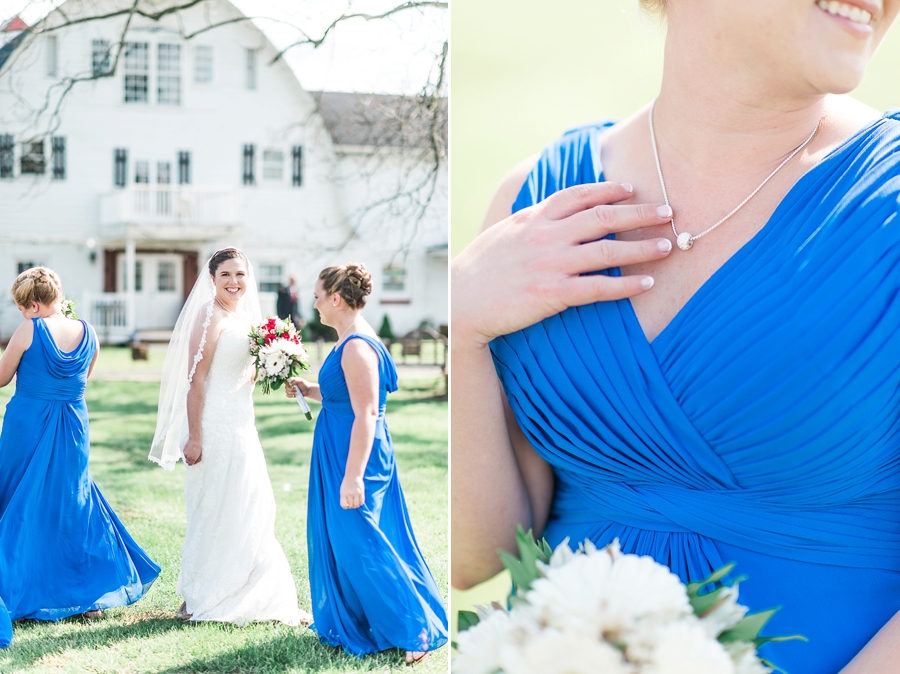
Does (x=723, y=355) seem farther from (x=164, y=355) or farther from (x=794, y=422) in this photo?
(x=164, y=355)

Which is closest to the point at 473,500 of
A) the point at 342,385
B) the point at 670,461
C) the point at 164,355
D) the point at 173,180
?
the point at 670,461

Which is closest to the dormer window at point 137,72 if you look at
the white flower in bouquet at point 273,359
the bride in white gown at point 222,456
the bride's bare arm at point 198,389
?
the bride in white gown at point 222,456

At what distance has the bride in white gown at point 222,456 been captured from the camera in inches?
87.4

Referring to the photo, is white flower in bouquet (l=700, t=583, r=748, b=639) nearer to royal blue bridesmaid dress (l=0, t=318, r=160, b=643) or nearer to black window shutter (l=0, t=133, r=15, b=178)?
royal blue bridesmaid dress (l=0, t=318, r=160, b=643)

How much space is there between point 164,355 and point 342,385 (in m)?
0.51

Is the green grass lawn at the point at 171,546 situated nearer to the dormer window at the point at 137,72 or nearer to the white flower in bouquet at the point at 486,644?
the dormer window at the point at 137,72

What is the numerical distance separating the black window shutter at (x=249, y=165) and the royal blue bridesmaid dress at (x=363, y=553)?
1.81ft

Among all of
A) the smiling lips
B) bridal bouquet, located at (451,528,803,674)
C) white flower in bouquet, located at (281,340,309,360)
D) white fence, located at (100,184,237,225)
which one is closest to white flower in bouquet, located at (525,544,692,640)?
bridal bouquet, located at (451,528,803,674)

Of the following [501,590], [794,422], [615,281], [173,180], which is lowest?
[501,590]

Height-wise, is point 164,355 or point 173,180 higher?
point 173,180

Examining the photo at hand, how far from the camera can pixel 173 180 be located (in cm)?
225

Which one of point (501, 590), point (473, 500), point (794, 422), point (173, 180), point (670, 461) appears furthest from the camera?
point (173, 180)

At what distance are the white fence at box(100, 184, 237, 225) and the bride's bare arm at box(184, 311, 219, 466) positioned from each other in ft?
0.94

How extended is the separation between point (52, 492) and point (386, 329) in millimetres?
1016
